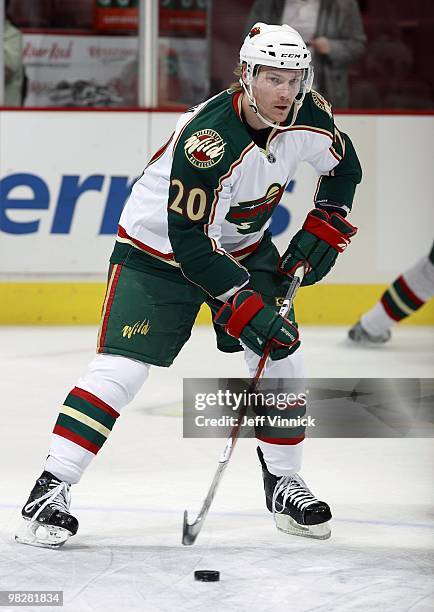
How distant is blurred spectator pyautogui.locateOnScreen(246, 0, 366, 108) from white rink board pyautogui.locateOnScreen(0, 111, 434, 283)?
Result: 199 millimetres

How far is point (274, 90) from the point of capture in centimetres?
273

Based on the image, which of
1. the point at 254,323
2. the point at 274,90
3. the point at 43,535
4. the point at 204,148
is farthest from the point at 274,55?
the point at 43,535

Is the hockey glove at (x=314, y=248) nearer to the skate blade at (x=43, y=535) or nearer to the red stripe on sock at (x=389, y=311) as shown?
the skate blade at (x=43, y=535)

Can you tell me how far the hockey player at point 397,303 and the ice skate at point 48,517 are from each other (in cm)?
289

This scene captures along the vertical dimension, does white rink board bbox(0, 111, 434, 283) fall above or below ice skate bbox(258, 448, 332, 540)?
above

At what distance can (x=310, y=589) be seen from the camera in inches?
99.7

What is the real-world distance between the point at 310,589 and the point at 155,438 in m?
1.41

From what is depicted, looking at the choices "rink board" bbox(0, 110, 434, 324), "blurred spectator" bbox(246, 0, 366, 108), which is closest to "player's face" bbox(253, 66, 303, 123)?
"rink board" bbox(0, 110, 434, 324)

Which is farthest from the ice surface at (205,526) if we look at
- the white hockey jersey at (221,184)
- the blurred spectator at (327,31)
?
the blurred spectator at (327,31)

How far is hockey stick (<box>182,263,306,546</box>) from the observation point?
2.82 m

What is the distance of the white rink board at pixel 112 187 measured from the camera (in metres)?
6.07

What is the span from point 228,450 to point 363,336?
283 cm

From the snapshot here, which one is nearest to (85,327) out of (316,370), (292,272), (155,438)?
(316,370)

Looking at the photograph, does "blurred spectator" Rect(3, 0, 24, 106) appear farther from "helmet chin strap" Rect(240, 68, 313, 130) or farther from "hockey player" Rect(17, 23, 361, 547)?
"helmet chin strap" Rect(240, 68, 313, 130)
